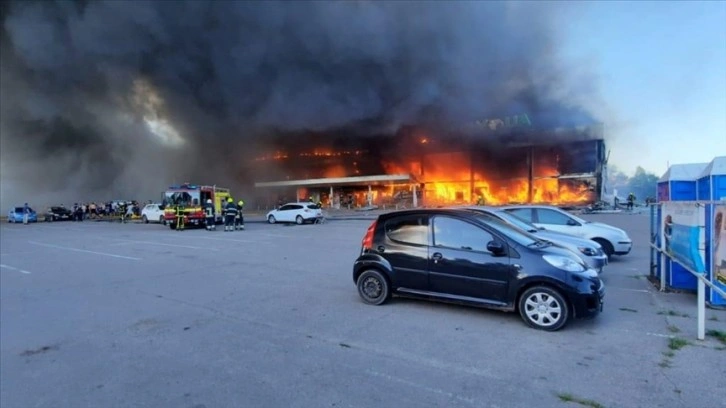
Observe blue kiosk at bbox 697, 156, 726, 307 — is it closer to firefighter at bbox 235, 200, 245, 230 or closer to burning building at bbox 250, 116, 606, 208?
firefighter at bbox 235, 200, 245, 230

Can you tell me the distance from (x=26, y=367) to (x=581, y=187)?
54.2 metres

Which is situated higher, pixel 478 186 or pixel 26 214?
pixel 478 186

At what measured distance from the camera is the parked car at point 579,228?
29.6 feet

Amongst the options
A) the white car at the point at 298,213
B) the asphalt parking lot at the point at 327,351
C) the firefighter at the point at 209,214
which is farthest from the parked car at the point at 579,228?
the white car at the point at 298,213

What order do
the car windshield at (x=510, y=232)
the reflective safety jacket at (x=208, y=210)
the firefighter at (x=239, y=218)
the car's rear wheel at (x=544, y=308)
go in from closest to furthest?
1. the car's rear wheel at (x=544, y=308)
2. the car windshield at (x=510, y=232)
3. the firefighter at (x=239, y=218)
4. the reflective safety jacket at (x=208, y=210)

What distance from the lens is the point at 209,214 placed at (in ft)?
68.0

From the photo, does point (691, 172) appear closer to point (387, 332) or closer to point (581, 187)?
point (387, 332)

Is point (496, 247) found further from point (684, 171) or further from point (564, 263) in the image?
point (684, 171)

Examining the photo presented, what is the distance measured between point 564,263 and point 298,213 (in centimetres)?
2044

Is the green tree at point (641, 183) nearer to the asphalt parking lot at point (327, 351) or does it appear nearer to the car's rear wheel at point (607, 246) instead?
the car's rear wheel at point (607, 246)

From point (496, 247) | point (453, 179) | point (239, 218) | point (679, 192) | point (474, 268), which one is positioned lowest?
point (474, 268)

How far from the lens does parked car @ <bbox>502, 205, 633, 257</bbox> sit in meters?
9.02

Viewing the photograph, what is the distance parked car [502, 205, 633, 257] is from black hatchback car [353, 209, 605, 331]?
439 cm

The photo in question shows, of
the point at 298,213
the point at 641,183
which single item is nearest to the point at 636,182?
the point at 641,183
